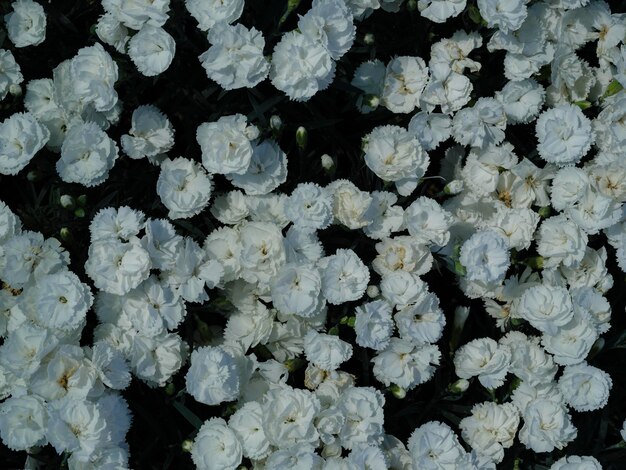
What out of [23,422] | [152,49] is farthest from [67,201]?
[23,422]

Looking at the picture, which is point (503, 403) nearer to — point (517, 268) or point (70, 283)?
point (517, 268)

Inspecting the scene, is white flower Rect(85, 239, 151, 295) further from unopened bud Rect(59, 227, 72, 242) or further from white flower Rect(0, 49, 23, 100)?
white flower Rect(0, 49, 23, 100)

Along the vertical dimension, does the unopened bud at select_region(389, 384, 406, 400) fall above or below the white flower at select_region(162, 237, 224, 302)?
below

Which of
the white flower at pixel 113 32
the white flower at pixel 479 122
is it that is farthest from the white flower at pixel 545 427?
the white flower at pixel 113 32

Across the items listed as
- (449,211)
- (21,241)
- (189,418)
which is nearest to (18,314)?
(21,241)

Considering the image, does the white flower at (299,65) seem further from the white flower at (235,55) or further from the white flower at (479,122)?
the white flower at (479,122)

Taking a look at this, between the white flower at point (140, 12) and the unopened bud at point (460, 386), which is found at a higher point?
the white flower at point (140, 12)

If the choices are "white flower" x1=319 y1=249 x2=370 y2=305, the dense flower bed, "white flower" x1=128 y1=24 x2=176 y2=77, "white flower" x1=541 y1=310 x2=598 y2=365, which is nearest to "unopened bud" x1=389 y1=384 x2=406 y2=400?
the dense flower bed
